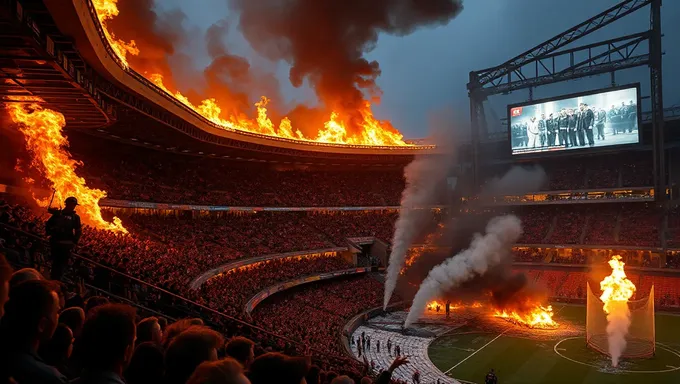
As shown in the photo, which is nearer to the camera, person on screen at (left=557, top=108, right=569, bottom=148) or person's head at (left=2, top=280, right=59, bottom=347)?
person's head at (left=2, top=280, right=59, bottom=347)

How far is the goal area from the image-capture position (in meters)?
28.2

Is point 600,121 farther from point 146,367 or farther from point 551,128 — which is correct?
point 146,367

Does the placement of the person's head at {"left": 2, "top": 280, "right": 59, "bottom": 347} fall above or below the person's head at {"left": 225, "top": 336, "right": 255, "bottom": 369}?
above

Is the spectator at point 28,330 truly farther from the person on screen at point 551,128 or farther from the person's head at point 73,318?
the person on screen at point 551,128

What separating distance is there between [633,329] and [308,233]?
28038 millimetres

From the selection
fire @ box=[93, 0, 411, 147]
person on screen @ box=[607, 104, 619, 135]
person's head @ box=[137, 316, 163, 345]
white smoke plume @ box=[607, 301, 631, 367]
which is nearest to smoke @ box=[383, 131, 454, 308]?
fire @ box=[93, 0, 411, 147]

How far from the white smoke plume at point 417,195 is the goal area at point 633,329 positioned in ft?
74.2

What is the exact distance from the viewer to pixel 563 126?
174 feet

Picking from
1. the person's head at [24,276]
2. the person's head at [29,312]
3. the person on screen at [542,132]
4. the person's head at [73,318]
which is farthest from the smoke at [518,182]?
the person's head at [29,312]

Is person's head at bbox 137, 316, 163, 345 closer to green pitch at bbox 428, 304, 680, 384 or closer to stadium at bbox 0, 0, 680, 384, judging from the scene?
stadium at bbox 0, 0, 680, 384

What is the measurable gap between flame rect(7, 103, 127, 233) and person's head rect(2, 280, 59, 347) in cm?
1993

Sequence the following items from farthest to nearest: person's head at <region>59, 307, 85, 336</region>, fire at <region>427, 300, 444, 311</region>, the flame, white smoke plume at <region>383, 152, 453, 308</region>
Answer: white smoke plume at <region>383, 152, 453, 308</region>, fire at <region>427, 300, 444, 311</region>, the flame, person's head at <region>59, 307, 85, 336</region>

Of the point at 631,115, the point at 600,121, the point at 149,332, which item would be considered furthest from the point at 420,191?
the point at 149,332

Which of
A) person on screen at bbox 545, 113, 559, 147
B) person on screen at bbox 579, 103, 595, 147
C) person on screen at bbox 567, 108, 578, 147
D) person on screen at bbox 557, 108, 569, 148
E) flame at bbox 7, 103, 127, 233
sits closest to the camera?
flame at bbox 7, 103, 127, 233
